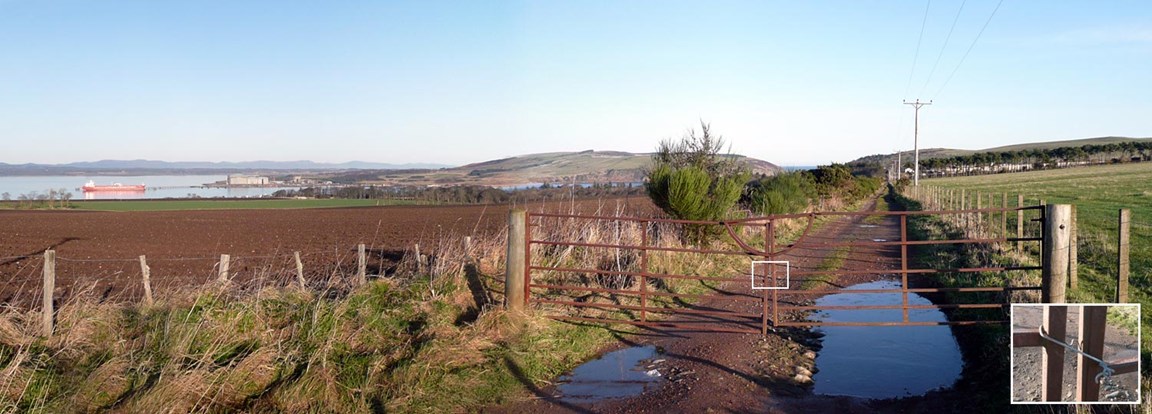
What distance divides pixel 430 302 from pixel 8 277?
14.3 metres

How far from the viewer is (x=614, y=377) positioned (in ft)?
24.5

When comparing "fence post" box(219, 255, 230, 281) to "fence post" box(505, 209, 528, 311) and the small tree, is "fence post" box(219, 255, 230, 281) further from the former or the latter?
the small tree

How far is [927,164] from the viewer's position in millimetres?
110375

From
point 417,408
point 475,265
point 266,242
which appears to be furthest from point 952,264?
point 266,242

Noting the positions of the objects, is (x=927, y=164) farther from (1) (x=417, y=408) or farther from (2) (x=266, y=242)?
(1) (x=417, y=408)

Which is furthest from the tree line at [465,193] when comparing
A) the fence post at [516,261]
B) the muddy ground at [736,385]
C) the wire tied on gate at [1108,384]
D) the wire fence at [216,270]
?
the wire tied on gate at [1108,384]

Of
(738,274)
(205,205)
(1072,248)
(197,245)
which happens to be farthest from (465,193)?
(1072,248)

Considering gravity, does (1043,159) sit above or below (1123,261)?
above

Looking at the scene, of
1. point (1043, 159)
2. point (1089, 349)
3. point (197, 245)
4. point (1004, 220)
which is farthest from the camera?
point (1043, 159)

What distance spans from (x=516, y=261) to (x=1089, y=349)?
21.0 feet

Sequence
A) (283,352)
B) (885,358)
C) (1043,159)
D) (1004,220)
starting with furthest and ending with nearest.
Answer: (1043,159) → (1004,220) → (885,358) → (283,352)

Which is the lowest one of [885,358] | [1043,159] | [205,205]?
[205,205]

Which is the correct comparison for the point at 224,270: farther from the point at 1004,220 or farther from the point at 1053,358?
the point at 1004,220

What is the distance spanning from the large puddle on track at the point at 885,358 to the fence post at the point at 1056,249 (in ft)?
3.80
